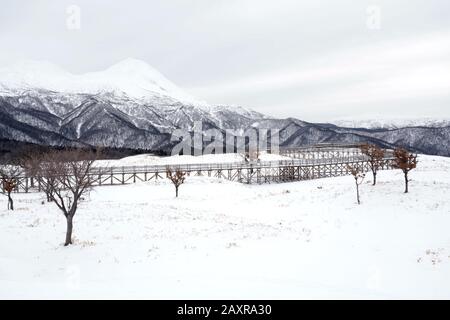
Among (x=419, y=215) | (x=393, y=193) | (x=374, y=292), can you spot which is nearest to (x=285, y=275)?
(x=374, y=292)

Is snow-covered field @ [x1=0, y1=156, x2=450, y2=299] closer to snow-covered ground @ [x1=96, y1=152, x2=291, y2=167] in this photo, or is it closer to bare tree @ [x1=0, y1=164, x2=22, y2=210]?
bare tree @ [x1=0, y1=164, x2=22, y2=210]

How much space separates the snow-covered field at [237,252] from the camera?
13156 mm

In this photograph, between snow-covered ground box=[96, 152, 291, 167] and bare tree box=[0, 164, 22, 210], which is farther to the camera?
snow-covered ground box=[96, 152, 291, 167]

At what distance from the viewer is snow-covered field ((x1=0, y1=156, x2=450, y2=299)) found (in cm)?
1316

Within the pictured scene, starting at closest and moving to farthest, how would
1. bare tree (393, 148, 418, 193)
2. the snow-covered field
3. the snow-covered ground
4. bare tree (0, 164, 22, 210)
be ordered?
the snow-covered field
bare tree (0, 164, 22, 210)
bare tree (393, 148, 418, 193)
the snow-covered ground

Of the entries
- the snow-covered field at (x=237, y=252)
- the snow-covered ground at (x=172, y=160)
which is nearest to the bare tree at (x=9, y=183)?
the snow-covered field at (x=237, y=252)

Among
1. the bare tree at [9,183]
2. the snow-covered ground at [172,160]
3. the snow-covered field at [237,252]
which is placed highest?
the snow-covered ground at [172,160]

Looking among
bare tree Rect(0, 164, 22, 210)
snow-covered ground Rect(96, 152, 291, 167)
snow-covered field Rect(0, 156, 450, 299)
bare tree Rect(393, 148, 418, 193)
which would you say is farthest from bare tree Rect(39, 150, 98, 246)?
snow-covered ground Rect(96, 152, 291, 167)

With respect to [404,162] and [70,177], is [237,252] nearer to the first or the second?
[70,177]

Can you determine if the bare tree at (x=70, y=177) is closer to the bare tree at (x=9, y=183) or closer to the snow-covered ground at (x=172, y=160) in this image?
the bare tree at (x=9, y=183)

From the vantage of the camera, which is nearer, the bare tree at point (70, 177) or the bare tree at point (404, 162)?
the bare tree at point (70, 177)

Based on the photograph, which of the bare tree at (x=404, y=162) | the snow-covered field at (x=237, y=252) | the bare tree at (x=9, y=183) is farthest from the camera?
the bare tree at (x=404, y=162)

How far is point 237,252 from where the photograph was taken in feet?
60.7
